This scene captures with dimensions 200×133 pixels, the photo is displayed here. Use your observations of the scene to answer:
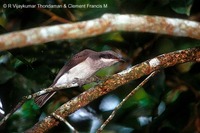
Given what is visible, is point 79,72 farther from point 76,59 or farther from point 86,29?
point 86,29

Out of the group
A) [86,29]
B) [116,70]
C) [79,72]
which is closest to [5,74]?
[79,72]

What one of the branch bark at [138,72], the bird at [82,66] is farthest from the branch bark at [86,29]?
the bird at [82,66]

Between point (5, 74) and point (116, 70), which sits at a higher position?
point (5, 74)

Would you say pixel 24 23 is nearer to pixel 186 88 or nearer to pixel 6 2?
pixel 6 2

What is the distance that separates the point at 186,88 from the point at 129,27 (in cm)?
86

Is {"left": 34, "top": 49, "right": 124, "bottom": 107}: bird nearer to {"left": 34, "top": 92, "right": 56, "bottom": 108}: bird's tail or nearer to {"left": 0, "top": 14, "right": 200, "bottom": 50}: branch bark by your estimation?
{"left": 34, "top": 92, "right": 56, "bottom": 108}: bird's tail

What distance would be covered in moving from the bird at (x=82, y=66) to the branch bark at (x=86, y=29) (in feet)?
2.15

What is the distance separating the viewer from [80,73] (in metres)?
1.76

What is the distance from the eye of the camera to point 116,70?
1.85m

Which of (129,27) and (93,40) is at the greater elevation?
(129,27)

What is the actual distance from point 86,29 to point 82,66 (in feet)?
2.61

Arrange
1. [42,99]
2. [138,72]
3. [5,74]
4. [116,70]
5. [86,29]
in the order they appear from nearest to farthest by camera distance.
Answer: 1. [86,29]
2. [138,72]
3. [5,74]
4. [42,99]
5. [116,70]

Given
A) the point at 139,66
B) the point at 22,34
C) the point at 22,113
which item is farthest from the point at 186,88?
the point at 22,34

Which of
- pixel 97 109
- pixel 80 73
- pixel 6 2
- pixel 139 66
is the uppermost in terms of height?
pixel 6 2
